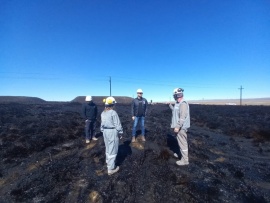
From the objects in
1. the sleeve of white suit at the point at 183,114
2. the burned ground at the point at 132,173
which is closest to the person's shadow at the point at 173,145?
the burned ground at the point at 132,173

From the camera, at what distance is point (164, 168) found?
279 inches

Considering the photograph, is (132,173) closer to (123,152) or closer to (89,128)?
(123,152)

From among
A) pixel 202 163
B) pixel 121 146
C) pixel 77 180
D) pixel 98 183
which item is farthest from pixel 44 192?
pixel 202 163

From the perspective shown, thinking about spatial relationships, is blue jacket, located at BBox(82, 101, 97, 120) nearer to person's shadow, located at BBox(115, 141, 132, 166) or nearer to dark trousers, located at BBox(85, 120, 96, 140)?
dark trousers, located at BBox(85, 120, 96, 140)

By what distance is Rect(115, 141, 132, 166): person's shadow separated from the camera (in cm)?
775

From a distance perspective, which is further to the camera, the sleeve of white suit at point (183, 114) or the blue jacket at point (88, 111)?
the blue jacket at point (88, 111)

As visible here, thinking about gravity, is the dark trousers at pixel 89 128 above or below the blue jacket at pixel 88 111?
below

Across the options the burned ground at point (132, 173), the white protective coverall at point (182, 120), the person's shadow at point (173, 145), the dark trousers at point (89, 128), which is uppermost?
the white protective coverall at point (182, 120)

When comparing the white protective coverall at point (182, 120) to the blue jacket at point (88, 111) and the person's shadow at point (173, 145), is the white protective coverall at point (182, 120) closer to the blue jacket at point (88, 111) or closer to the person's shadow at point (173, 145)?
the person's shadow at point (173, 145)

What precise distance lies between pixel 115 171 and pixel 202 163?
136 inches

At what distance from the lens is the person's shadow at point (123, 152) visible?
25.4 ft

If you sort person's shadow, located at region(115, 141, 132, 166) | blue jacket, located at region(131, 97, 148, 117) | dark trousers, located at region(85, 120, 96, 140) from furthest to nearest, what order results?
dark trousers, located at region(85, 120, 96, 140), blue jacket, located at region(131, 97, 148, 117), person's shadow, located at region(115, 141, 132, 166)

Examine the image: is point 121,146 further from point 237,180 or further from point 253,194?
point 253,194

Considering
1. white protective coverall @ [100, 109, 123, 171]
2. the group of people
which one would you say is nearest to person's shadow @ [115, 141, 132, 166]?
the group of people
